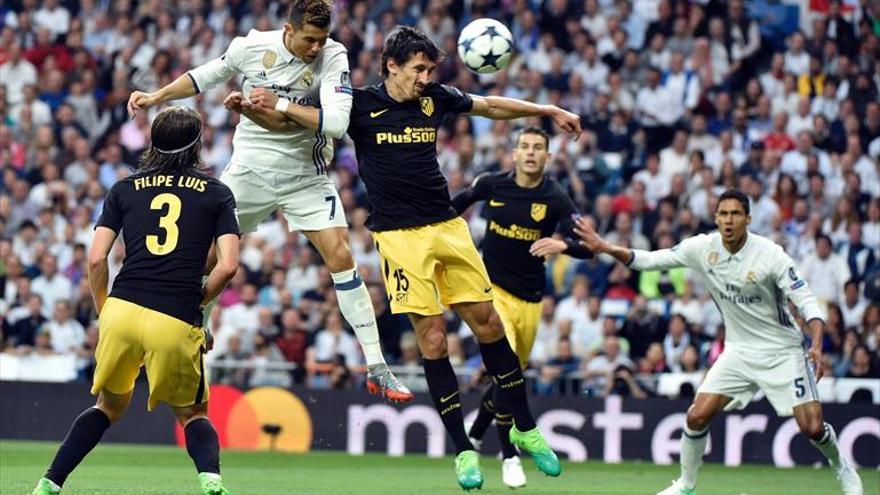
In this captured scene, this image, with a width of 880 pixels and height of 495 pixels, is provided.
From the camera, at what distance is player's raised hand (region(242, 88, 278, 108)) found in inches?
433

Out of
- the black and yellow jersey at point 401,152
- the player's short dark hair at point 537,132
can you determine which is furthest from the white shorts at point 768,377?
the player's short dark hair at point 537,132

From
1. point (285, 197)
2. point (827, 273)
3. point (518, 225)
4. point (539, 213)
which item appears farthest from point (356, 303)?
point (827, 273)

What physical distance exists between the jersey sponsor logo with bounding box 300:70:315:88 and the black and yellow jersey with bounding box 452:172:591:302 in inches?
121

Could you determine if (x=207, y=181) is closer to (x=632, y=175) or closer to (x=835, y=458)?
(x=835, y=458)

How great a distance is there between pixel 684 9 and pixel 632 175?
326 cm

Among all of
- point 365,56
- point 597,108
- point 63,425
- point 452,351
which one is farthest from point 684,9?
point 63,425

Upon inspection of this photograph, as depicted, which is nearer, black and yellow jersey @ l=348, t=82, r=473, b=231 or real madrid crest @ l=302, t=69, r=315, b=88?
black and yellow jersey @ l=348, t=82, r=473, b=231

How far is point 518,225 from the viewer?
14938 mm

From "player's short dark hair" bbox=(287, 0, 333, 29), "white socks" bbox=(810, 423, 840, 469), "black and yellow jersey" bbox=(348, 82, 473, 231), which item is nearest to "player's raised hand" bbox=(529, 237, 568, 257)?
"black and yellow jersey" bbox=(348, 82, 473, 231)

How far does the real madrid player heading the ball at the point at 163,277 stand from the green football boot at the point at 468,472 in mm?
2185

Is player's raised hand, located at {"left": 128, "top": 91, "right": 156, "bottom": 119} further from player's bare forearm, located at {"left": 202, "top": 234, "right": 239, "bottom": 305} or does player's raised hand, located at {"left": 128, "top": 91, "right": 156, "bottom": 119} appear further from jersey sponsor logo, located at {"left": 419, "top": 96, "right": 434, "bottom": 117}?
player's bare forearm, located at {"left": 202, "top": 234, "right": 239, "bottom": 305}

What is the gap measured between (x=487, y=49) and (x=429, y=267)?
2104 mm

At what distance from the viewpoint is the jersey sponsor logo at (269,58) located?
12.1 meters

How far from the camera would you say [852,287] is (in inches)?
800
